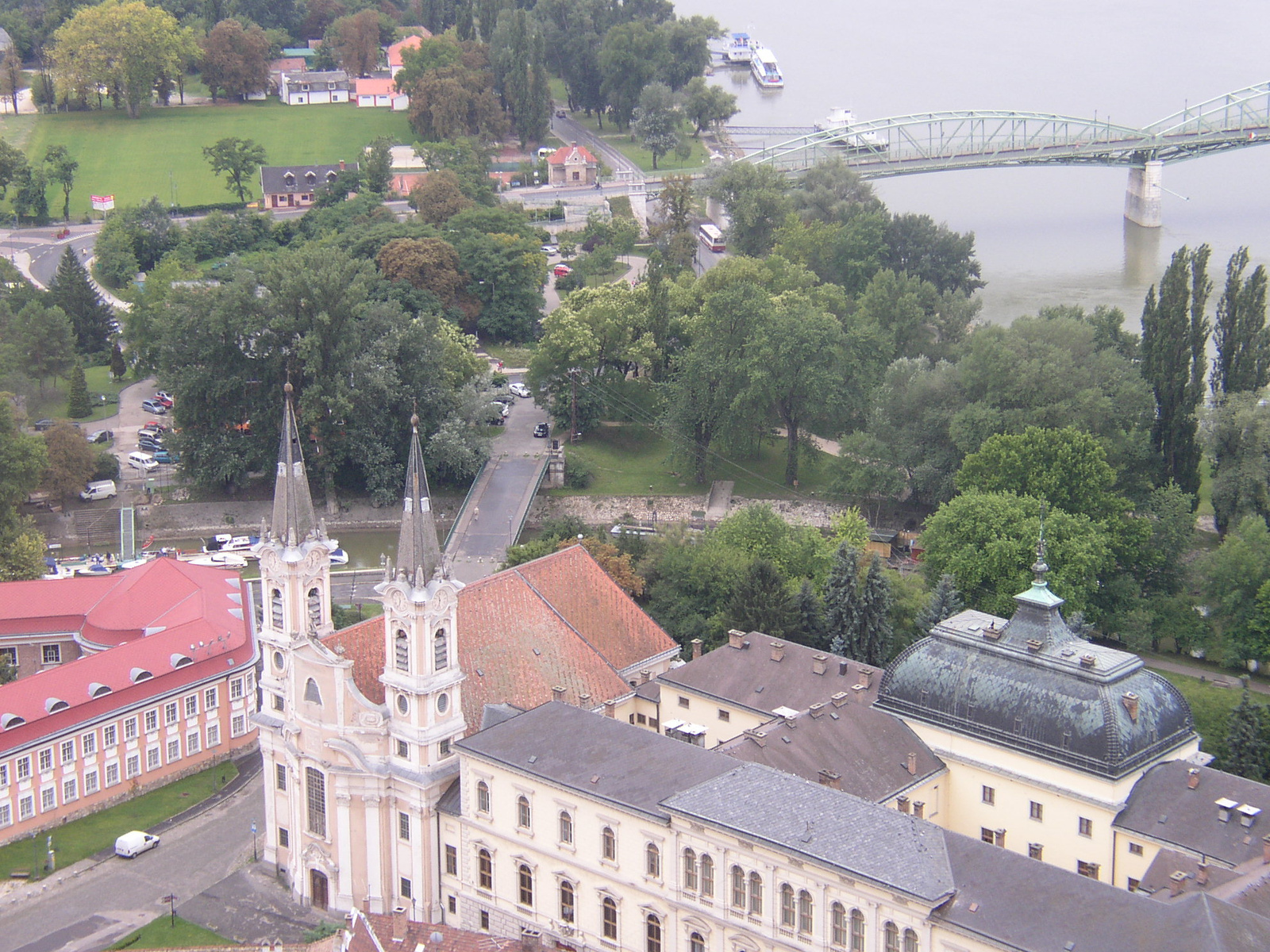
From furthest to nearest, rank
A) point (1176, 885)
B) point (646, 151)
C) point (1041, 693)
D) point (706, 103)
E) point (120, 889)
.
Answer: point (646, 151) → point (706, 103) → point (120, 889) → point (1041, 693) → point (1176, 885)

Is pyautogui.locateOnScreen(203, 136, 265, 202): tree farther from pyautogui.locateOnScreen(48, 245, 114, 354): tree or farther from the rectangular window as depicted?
the rectangular window

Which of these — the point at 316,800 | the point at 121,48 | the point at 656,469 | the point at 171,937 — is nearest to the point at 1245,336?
the point at 656,469

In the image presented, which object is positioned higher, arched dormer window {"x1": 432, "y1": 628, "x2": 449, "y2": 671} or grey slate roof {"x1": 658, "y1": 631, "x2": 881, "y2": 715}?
arched dormer window {"x1": 432, "y1": 628, "x2": 449, "y2": 671}

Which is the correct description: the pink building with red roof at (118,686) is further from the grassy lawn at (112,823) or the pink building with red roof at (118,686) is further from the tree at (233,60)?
the tree at (233,60)

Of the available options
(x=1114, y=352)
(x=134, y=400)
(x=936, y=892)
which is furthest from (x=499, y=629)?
(x=134, y=400)

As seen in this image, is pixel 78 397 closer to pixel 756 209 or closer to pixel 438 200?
pixel 438 200

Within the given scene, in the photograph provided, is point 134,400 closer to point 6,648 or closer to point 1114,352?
point 6,648

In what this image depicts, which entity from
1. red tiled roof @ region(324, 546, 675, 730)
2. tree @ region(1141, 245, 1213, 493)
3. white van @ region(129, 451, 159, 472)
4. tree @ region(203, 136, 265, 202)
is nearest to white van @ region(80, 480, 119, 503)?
white van @ region(129, 451, 159, 472)
